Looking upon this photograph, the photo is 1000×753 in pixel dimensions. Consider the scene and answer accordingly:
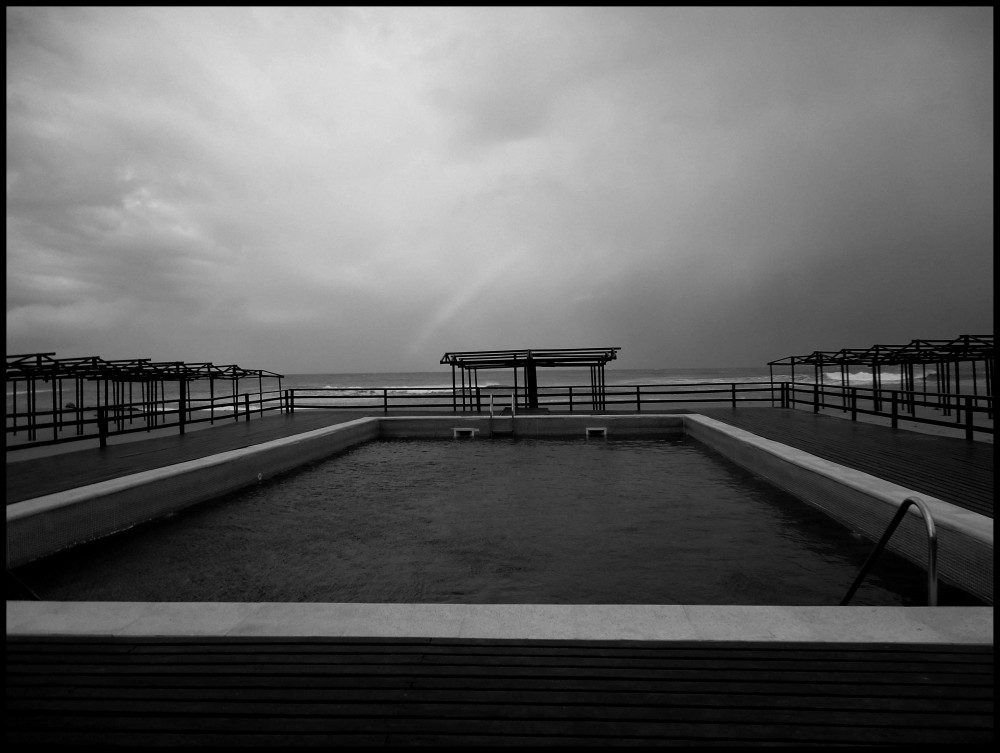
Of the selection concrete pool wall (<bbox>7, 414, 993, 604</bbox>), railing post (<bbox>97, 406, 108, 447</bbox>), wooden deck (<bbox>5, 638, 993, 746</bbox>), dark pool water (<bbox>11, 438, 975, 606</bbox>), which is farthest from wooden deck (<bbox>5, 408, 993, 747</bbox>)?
railing post (<bbox>97, 406, 108, 447</bbox>)

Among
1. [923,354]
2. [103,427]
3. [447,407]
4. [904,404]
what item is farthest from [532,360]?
[923,354]

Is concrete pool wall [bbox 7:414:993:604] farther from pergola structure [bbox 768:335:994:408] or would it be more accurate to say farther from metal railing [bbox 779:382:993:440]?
pergola structure [bbox 768:335:994:408]

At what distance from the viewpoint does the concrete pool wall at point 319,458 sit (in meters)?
4.53

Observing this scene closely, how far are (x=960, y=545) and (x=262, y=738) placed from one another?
5.08 meters

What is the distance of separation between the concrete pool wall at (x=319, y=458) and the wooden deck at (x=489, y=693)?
6.14ft

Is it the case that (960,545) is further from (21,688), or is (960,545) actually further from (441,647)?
(21,688)

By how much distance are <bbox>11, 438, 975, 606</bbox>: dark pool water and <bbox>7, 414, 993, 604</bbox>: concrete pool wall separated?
22 centimetres

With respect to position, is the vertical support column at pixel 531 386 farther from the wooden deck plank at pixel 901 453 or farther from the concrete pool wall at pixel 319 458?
the concrete pool wall at pixel 319 458

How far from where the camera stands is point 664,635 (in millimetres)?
3162

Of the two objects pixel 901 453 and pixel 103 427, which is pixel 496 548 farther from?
pixel 103 427

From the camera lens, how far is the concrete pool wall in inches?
178

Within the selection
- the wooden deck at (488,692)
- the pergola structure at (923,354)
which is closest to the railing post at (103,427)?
the wooden deck at (488,692)

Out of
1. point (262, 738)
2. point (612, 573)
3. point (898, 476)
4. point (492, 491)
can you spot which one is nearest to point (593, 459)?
point (492, 491)

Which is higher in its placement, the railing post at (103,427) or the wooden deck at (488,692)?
the railing post at (103,427)
